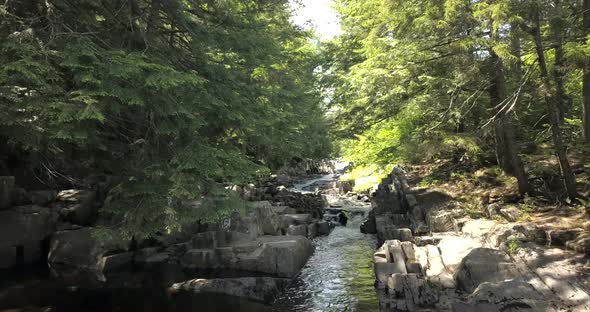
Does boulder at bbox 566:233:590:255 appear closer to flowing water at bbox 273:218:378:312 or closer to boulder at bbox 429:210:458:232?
boulder at bbox 429:210:458:232

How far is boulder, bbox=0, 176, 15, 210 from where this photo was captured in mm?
12555

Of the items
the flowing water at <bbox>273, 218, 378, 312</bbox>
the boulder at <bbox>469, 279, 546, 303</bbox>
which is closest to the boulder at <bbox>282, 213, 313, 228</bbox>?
the flowing water at <bbox>273, 218, 378, 312</bbox>

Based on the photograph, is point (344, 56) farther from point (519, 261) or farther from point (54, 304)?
point (54, 304)

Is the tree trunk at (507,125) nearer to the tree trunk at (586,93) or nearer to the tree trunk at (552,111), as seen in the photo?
the tree trunk at (552,111)

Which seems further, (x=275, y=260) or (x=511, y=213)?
(x=275, y=260)

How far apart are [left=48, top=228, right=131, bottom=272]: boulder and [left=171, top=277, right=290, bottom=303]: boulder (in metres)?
3.37

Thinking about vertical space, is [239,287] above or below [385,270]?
below

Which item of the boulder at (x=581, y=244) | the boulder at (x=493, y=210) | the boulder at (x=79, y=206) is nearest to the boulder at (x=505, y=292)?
the boulder at (x=581, y=244)

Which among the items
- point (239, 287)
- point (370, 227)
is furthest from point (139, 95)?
point (370, 227)

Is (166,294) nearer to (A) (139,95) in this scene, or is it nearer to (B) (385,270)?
(B) (385,270)

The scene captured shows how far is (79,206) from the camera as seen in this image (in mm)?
14133

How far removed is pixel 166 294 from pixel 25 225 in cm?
633

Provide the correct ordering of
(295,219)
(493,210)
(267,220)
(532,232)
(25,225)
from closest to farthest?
1. (532,232)
2. (493,210)
3. (25,225)
4. (267,220)
5. (295,219)

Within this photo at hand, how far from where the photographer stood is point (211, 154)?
682cm
